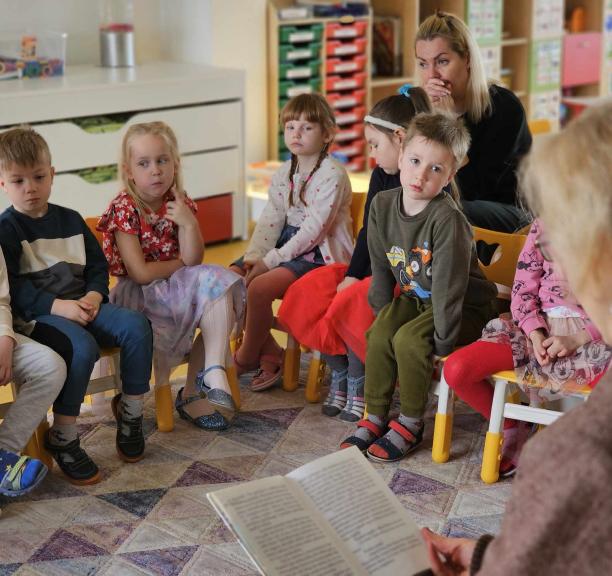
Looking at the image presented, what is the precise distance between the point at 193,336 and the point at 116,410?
0.26m

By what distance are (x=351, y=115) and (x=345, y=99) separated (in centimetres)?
10

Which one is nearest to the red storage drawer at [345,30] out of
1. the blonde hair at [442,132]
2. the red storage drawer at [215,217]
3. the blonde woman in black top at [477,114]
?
the red storage drawer at [215,217]

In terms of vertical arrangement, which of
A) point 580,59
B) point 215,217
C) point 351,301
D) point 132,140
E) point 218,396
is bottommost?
point 218,396

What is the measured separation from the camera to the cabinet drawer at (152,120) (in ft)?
11.4

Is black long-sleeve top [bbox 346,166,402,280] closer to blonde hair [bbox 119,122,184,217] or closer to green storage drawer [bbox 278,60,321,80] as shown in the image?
blonde hair [bbox 119,122,184,217]

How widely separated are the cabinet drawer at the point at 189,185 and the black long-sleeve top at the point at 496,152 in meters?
1.39

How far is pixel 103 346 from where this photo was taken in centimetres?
215

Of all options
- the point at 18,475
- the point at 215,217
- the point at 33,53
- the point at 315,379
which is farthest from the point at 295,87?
the point at 18,475

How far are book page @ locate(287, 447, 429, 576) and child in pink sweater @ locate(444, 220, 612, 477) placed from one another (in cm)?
67

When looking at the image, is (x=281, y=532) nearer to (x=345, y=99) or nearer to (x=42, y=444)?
(x=42, y=444)

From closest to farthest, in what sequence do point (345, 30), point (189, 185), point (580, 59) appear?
1. point (189, 185)
2. point (345, 30)
3. point (580, 59)

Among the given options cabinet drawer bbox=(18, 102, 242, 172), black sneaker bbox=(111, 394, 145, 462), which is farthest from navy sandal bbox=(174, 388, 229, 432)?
cabinet drawer bbox=(18, 102, 242, 172)

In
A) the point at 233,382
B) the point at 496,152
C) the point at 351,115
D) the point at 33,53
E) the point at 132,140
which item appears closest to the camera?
the point at 132,140

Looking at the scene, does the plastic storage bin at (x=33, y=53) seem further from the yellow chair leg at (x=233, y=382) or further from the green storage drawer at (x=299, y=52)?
the yellow chair leg at (x=233, y=382)
